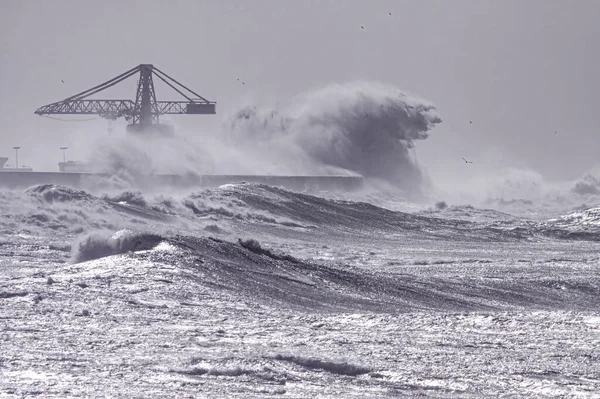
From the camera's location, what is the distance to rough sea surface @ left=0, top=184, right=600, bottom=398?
7020 mm

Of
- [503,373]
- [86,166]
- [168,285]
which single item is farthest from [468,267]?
[86,166]

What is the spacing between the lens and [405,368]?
7.55m

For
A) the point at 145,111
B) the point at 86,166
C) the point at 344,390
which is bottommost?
the point at 344,390

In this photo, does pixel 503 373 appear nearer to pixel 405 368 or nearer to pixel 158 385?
pixel 405 368

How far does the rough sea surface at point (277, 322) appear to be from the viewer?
7.02m

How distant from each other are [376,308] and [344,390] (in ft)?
17.4

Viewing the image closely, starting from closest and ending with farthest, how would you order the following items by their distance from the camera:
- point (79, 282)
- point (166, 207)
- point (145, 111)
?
point (79, 282), point (166, 207), point (145, 111)

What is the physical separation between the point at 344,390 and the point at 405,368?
0.88 metres

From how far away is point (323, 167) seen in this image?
6262 centimetres

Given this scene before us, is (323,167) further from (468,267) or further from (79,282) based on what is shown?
(79,282)

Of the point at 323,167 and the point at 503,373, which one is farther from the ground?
the point at 323,167

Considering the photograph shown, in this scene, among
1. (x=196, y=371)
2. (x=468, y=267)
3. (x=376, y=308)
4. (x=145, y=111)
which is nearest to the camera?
(x=196, y=371)

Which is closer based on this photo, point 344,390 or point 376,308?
point 344,390

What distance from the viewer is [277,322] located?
31.8ft
